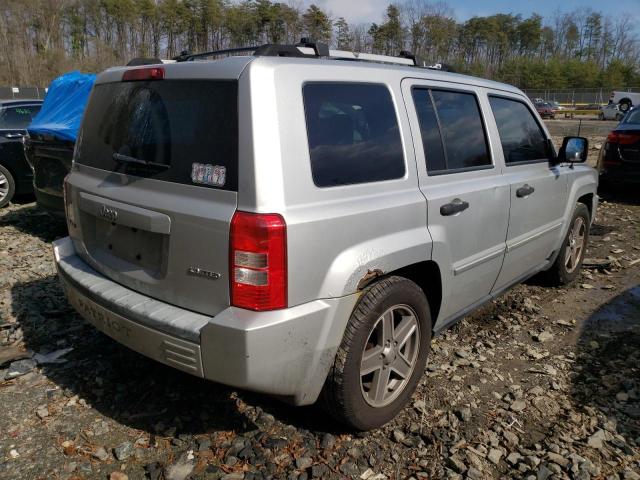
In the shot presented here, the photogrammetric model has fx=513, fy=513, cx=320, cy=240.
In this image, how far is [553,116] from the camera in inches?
1604

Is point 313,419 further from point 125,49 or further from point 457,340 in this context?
point 125,49

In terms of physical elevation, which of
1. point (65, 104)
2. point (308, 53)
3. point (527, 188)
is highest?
point (308, 53)

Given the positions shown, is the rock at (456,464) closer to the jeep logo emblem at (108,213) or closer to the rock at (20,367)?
the jeep logo emblem at (108,213)

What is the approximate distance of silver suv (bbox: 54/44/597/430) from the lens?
85.7 inches

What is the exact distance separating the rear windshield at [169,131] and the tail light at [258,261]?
195 millimetres

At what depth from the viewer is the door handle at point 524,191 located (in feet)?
12.1

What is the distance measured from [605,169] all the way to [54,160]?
28.3 feet

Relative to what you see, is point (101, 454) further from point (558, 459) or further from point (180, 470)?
point (558, 459)

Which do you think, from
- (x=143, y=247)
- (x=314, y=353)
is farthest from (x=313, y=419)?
(x=143, y=247)

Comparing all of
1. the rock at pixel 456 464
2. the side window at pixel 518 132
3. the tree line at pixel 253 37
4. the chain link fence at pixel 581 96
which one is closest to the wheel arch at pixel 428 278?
the rock at pixel 456 464

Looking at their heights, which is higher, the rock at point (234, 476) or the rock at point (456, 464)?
the rock at point (234, 476)

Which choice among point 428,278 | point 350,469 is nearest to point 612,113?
point 428,278

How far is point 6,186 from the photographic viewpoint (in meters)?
7.96

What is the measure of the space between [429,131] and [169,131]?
1.46 metres
